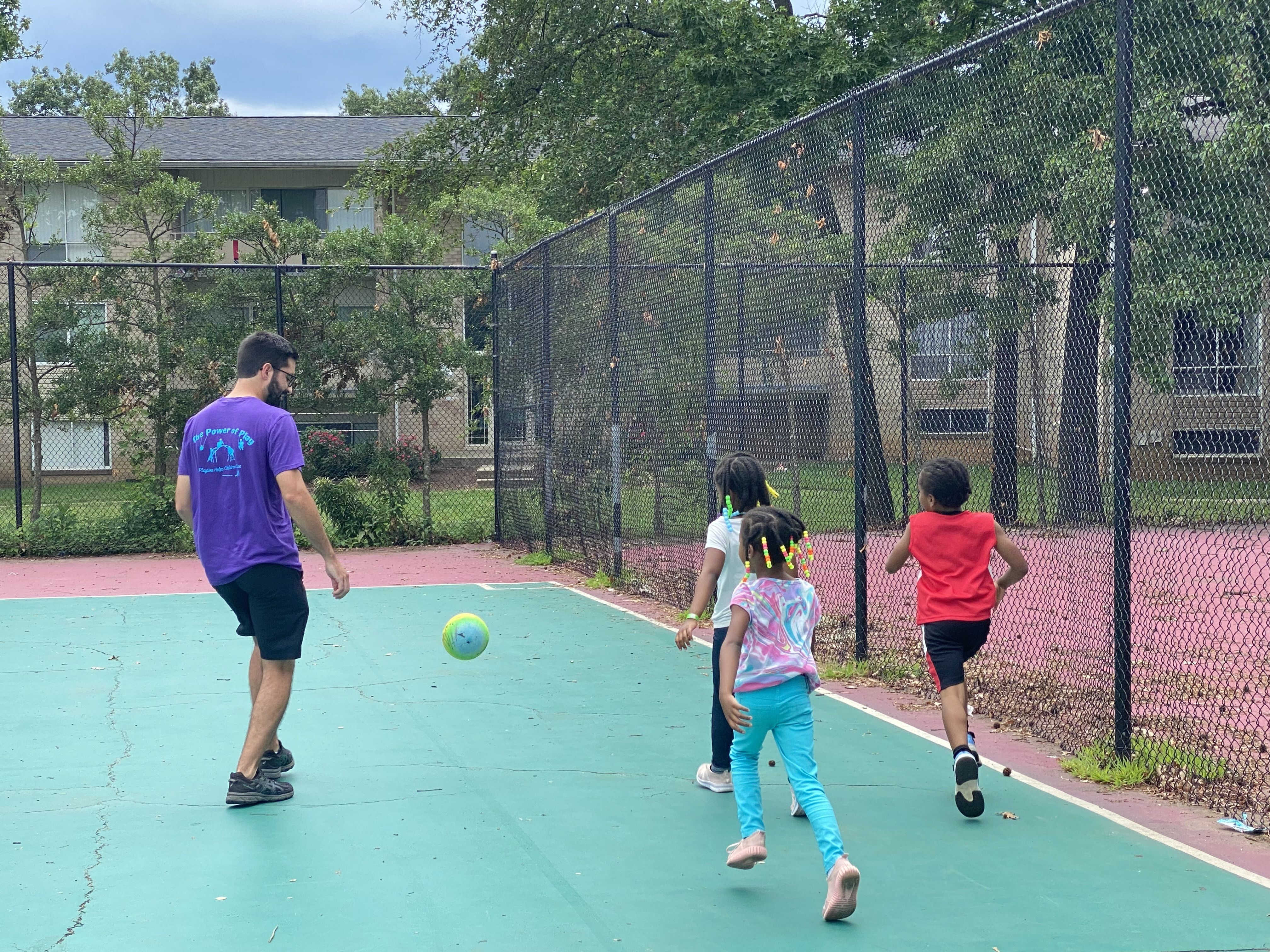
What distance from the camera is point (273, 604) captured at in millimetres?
5289

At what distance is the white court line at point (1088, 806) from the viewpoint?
14.1ft

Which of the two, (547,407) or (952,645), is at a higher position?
(547,407)

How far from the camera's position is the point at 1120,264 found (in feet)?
17.0

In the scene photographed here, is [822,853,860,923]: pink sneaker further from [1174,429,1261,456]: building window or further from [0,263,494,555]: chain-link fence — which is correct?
[0,263,494,555]: chain-link fence

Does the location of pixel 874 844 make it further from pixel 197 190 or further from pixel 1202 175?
pixel 197 190

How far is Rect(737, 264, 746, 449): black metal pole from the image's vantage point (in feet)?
29.3

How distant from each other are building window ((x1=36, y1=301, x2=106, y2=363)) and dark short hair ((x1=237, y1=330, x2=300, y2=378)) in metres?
10.5

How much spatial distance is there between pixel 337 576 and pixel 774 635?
7.03 feet

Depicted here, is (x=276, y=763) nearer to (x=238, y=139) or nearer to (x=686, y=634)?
(x=686, y=634)

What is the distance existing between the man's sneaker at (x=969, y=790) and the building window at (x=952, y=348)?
140 inches

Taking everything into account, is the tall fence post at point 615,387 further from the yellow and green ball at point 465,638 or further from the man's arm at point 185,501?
the man's arm at point 185,501

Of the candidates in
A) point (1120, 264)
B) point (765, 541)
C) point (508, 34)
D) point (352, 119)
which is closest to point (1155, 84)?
point (1120, 264)

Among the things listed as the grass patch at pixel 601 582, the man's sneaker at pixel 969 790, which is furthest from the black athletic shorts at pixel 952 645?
the grass patch at pixel 601 582

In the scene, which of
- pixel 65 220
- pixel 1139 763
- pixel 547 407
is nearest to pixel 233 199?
pixel 65 220
